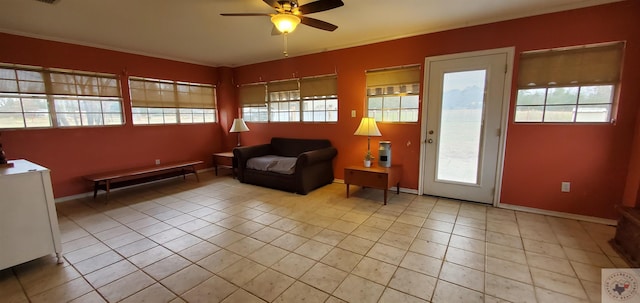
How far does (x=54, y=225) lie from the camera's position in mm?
2191

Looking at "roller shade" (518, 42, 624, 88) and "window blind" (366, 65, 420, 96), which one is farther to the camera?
"window blind" (366, 65, 420, 96)

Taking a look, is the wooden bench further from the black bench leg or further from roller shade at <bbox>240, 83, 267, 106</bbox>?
roller shade at <bbox>240, 83, 267, 106</bbox>

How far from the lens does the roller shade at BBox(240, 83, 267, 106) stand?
5.52 m

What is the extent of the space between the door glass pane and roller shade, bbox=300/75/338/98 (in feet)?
6.02

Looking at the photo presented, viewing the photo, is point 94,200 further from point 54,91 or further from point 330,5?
point 330,5

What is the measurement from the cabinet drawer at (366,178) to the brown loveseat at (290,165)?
2.12 feet

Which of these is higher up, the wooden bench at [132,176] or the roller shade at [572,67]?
the roller shade at [572,67]

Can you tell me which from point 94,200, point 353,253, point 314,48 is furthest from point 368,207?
point 94,200

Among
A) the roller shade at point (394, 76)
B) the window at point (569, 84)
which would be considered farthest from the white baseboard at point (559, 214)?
the roller shade at point (394, 76)

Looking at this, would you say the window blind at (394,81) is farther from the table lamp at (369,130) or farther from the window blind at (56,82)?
the window blind at (56,82)

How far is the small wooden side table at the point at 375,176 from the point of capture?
11.5 feet

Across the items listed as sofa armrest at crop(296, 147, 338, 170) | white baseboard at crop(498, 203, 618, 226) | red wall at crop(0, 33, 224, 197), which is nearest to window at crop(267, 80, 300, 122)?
sofa armrest at crop(296, 147, 338, 170)

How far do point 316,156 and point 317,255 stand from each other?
2033 millimetres

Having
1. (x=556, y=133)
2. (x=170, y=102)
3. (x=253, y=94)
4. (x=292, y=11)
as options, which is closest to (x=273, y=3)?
(x=292, y=11)
